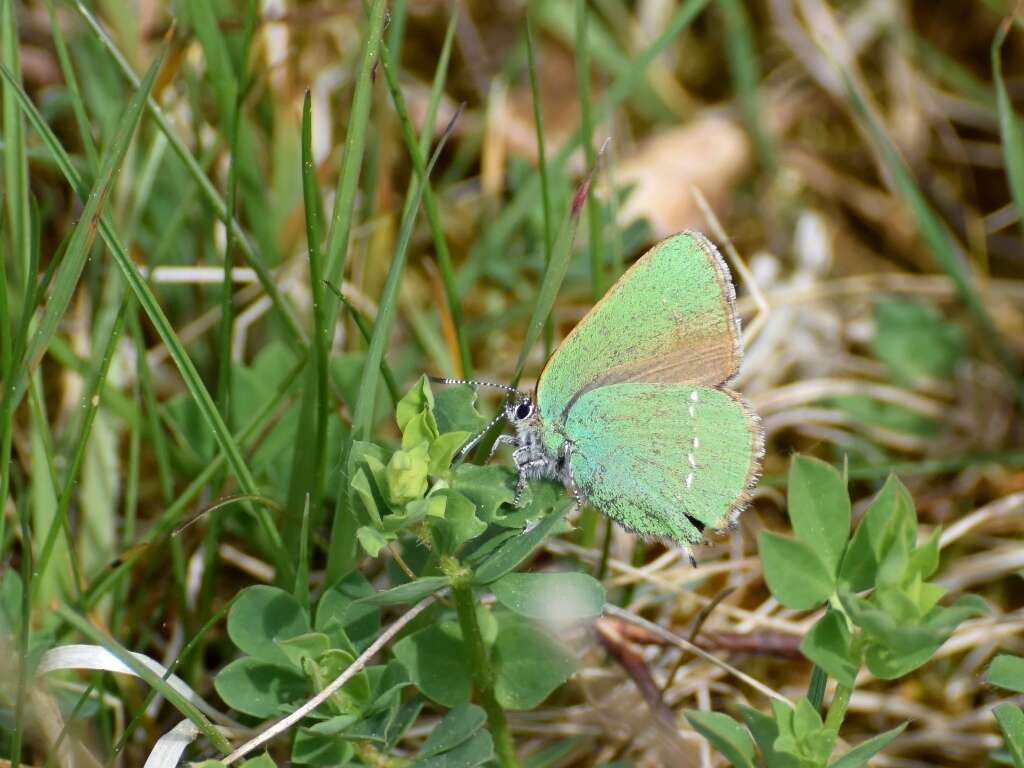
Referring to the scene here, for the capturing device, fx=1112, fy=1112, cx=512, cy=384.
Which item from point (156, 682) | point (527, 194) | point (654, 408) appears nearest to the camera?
point (156, 682)

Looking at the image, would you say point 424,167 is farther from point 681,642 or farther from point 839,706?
point 839,706

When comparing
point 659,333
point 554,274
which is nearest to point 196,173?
point 554,274

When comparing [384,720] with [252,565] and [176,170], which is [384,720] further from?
[176,170]

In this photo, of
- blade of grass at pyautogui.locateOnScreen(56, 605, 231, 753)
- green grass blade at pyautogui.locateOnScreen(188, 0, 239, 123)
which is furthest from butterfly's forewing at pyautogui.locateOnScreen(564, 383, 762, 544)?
green grass blade at pyautogui.locateOnScreen(188, 0, 239, 123)

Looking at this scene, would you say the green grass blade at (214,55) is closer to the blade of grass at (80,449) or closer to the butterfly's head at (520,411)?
the blade of grass at (80,449)

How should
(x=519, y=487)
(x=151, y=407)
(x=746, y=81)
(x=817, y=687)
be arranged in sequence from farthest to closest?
(x=746, y=81) → (x=151, y=407) → (x=519, y=487) → (x=817, y=687)

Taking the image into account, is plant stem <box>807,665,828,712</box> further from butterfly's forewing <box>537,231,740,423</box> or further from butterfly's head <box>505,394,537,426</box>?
butterfly's head <box>505,394,537,426</box>

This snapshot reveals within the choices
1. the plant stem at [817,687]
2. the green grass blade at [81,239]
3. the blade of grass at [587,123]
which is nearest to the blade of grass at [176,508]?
the green grass blade at [81,239]
